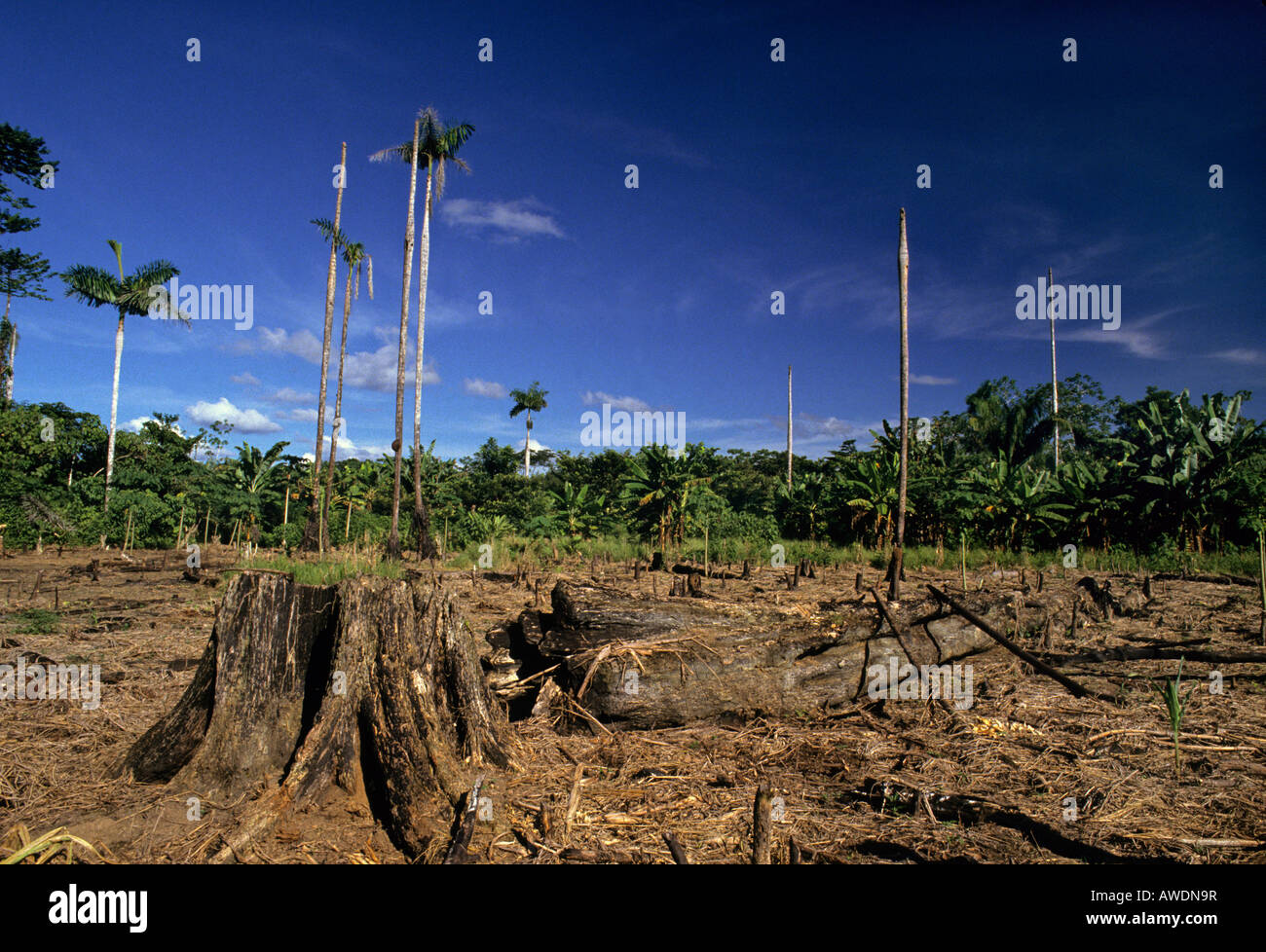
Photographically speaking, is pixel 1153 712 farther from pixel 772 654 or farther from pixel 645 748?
pixel 645 748

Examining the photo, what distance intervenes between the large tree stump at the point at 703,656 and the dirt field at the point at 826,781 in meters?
0.19

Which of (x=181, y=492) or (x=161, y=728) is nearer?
(x=161, y=728)

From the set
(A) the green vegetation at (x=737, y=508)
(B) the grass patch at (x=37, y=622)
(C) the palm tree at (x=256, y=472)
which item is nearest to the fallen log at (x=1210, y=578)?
(A) the green vegetation at (x=737, y=508)

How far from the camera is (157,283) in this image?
23672 millimetres

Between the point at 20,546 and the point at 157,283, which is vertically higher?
the point at 157,283

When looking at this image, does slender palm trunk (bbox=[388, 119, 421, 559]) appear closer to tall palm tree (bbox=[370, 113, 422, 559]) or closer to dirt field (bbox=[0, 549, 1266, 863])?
tall palm tree (bbox=[370, 113, 422, 559])

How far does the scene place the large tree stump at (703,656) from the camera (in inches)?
187

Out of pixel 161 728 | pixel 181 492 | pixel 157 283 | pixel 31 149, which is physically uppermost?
pixel 31 149

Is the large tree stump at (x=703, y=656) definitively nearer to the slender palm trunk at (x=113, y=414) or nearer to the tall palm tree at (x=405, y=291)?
the tall palm tree at (x=405, y=291)

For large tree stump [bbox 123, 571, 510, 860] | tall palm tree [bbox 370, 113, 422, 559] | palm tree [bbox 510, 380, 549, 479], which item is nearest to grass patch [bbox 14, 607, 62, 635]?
large tree stump [bbox 123, 571, 510, 860]
